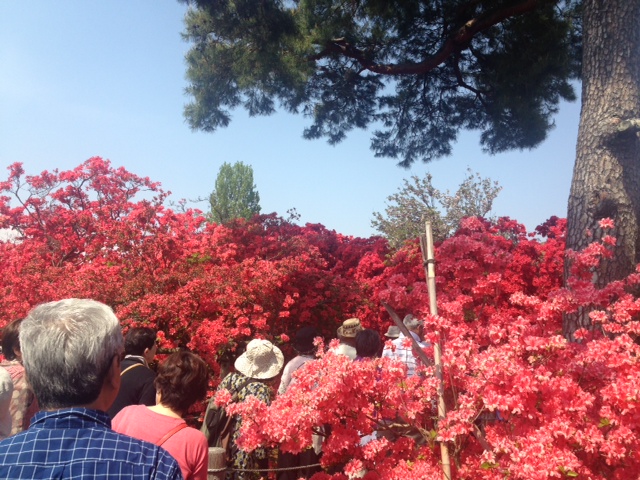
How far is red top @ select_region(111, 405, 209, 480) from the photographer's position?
1.73m

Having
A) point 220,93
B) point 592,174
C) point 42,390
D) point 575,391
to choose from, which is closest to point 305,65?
point 220,93

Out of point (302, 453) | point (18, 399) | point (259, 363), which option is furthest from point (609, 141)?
point (18, 399)

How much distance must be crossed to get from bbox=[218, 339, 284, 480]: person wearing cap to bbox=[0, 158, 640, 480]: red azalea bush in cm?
46

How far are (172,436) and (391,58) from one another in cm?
592

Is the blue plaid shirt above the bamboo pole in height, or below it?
below

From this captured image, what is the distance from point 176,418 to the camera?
74.1 inches

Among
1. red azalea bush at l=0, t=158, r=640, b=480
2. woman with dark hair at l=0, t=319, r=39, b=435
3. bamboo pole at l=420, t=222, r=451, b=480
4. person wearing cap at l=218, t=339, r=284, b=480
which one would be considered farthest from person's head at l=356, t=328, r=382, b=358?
woman with dark hair at l=0, t=319, r=39, b=435

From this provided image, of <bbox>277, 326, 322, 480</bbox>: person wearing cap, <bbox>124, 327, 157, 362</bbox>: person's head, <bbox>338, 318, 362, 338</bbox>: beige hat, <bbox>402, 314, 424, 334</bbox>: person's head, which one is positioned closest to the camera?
<bbox>124, 327, 157, 362</bbox>: person's head

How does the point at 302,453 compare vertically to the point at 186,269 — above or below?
below

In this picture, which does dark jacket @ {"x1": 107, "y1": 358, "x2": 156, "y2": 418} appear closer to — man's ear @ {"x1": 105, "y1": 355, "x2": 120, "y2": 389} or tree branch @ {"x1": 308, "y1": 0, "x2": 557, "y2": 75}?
man's ear @ {"x1": 105, "y1": 355, "x2": 120, "y2": 389}

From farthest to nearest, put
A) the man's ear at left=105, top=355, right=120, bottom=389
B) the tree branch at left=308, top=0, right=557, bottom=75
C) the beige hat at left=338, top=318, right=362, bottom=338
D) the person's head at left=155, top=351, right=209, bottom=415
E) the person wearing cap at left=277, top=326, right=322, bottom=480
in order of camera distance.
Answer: the tree branch at left=308, top=0, right=557, bottom=75, the beige hat at left=338, top=318, right=362, bottom=338, the person wearing cap at left=277, top=326, right=322, bottom=480, the person's head at left=155, top=351, right=209, bottom=415, the man's ear at left=105, top=355, right=120, bottom=389

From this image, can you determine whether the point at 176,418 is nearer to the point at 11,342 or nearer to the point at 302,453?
the point at 11,342

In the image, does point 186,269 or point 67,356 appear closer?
point 67,356

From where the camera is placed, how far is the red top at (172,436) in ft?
5.67
